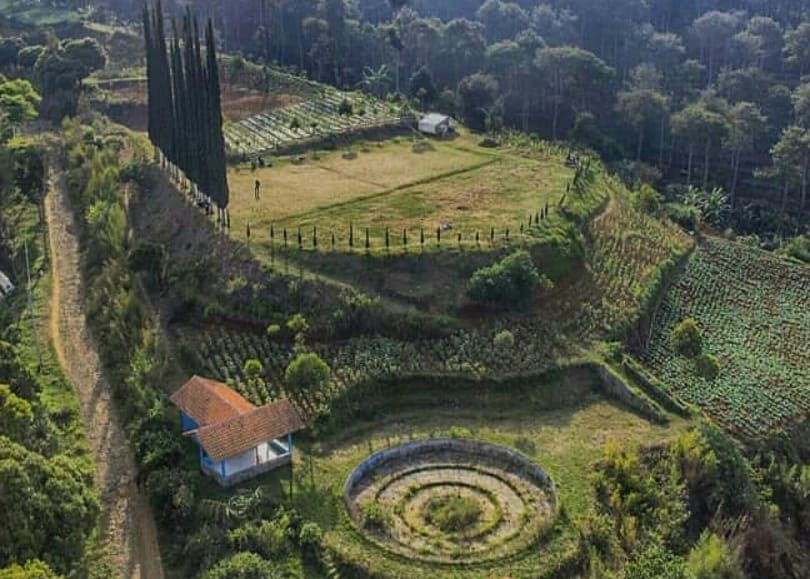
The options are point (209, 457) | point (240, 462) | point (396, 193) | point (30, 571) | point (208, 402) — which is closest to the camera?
point (30, 571)

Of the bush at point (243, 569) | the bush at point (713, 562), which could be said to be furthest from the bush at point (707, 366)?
the bush at point (243, 569)

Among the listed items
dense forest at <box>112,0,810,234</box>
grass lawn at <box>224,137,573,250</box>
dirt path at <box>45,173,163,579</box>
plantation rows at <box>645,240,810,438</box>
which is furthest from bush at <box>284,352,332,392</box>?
dense forest at <box>112,0,810,234</box>

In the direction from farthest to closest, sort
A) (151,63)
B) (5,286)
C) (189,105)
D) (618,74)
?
1. (618,74)
2. (151,63)
3. (189,105)
4. (5,286)

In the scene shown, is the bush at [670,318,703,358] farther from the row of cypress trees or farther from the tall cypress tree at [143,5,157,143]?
the tall cypress tree at [143,5,157,143]

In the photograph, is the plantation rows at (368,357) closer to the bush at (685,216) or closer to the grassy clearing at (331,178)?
the grassy clearing at (331,178)

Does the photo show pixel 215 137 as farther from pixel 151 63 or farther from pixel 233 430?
pixel 233 430

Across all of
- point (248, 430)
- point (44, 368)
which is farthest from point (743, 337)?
point (44, 368)
